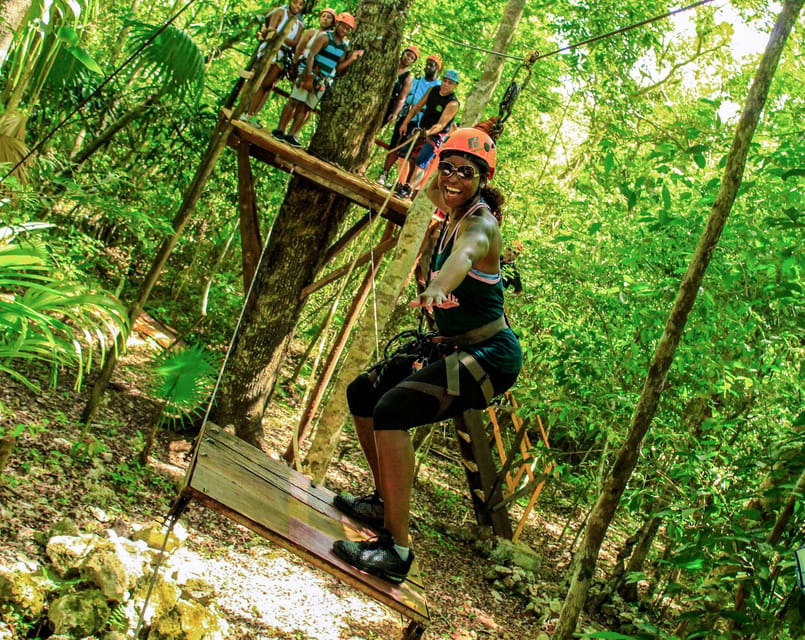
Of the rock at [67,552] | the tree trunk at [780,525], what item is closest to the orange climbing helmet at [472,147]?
the tree trunk at [780,525]

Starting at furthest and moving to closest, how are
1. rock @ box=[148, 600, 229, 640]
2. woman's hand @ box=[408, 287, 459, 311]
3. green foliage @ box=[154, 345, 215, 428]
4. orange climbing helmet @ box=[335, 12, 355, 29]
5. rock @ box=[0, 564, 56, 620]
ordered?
1. orange climbing helmet @ box=[335, 12, 355, 29]
2. green foliage @ box=[154, 345, 215, 428]
3. rock @ box=[148, 600, 229, 640]
4. rock @ box=[0, 564, 56, 620]
5. woman's hand @ box=[408, 287, 459, 311]

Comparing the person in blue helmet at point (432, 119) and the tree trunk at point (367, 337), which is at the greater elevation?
the person in blue helmet at point (432, 119)

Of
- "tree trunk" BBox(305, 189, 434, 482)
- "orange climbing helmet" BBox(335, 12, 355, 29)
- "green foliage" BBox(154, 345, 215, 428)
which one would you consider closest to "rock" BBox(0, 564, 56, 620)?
"green foliage" BBox(154, 345, 215, 428)

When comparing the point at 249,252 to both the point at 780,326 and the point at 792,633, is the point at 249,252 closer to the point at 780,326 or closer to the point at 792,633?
the point at 780,326

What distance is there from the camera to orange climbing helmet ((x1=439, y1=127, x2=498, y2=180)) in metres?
3.33

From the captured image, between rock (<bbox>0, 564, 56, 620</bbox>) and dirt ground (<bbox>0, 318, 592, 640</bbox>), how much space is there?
406 mm

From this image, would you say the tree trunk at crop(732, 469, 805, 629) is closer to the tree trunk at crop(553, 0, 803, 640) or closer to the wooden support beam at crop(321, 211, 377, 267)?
the tree trunk at crop(553, 0, 803, 640)

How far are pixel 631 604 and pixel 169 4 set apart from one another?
11.5m

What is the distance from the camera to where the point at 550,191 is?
11531 mm

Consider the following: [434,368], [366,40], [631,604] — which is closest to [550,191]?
[366,40]

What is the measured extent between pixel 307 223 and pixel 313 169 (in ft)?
2.77

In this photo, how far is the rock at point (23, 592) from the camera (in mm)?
3697

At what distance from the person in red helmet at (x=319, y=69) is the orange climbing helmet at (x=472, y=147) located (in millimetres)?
3720

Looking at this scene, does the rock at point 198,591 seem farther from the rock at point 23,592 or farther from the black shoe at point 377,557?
the black shoe at point 377,557
